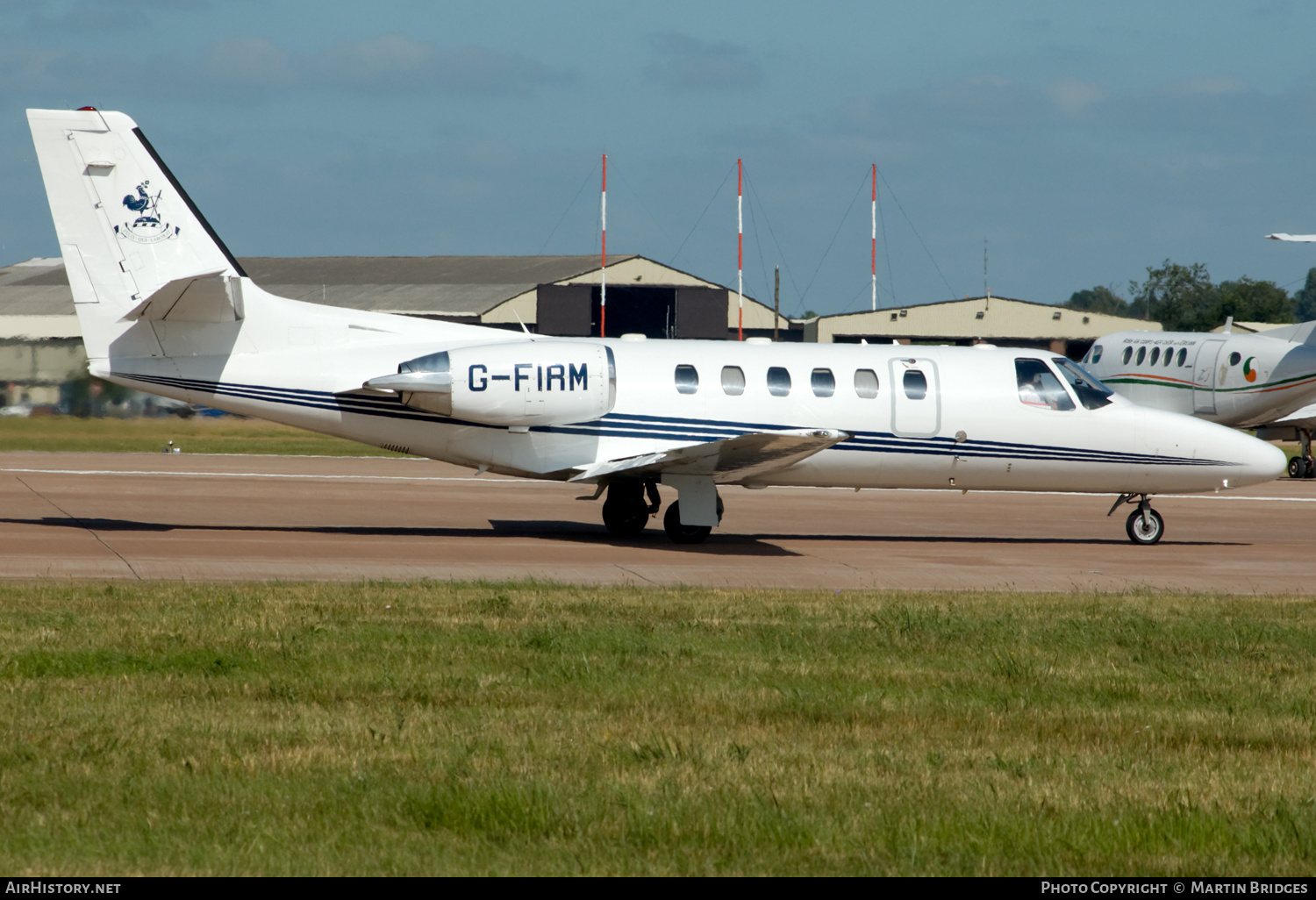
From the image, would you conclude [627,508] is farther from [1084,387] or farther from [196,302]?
[1084,387]

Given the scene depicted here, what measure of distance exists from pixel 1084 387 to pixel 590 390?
23.8 ft

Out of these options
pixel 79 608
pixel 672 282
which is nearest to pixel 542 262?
pixel 672 282

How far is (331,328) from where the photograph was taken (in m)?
18.2

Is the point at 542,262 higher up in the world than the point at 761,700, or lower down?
higher up

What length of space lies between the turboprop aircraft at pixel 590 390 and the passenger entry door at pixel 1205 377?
1590 cm

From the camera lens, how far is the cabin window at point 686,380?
60.8 feet

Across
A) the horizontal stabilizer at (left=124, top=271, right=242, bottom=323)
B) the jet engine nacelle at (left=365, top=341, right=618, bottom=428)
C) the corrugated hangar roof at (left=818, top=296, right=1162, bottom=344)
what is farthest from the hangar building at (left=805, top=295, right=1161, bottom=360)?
the horizontal stabilizer at (left=124, top=271, right=242, bottom=323)

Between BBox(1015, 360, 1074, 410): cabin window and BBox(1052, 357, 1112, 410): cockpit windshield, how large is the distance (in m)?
0.20

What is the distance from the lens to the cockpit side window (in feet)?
64.5

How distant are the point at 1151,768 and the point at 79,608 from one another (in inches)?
339

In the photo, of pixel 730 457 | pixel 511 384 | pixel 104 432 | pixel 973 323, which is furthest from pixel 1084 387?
pixel 973 323

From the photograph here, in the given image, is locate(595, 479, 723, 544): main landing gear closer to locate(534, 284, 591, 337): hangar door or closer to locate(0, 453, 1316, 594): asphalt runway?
locate(0, 453, 1316, 594): asphalt runway

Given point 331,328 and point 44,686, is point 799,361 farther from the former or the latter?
point 44,686

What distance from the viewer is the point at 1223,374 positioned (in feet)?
114
